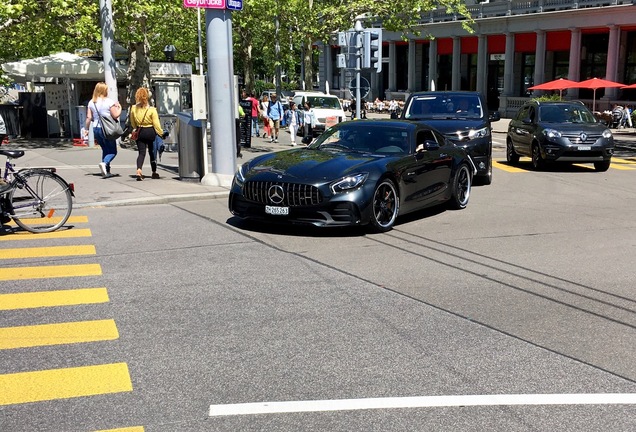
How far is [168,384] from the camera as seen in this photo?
515 cm

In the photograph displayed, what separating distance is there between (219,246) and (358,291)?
9.05 feet

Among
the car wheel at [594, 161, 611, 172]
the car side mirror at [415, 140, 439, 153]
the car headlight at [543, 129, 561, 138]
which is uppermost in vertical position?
the car side mirror at [415, 140, 439, 153]

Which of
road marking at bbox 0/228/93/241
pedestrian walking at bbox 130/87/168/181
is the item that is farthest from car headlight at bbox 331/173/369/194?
pedestrian walking at bbox 130/87/168/181

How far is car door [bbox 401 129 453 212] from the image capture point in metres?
11.4

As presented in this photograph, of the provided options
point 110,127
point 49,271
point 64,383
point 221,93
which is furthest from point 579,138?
point 64,383

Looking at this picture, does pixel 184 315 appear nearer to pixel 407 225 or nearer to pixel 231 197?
pixel 231 197

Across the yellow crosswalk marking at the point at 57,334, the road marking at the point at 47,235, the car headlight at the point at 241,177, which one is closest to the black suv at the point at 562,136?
the car headlight at the point at 241,177

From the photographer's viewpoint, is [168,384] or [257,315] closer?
[168,384]

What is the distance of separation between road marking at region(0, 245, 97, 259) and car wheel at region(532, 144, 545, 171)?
43.5 feet

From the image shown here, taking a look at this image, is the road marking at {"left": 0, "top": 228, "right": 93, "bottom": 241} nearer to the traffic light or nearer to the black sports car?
→ the black sports car

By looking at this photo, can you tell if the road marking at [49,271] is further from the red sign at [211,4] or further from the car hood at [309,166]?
the red sign at [211,4]

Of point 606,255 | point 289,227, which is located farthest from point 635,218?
point 289,227

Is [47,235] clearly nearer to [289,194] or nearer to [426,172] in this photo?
[289,194]

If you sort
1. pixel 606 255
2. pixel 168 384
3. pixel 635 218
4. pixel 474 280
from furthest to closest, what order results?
pixel 635 218
pixel 606 255
pixel 474 280
pixel 168 384
